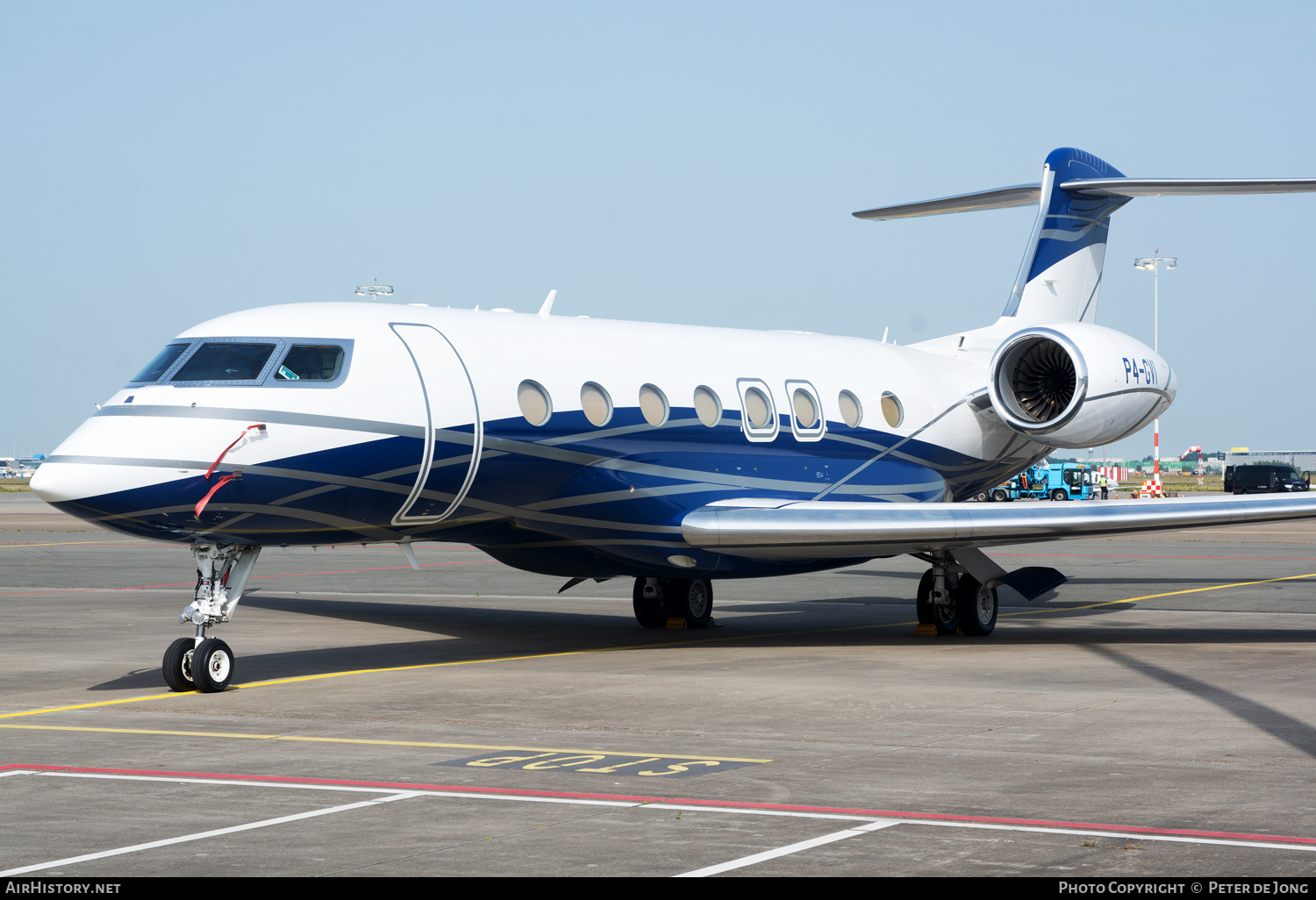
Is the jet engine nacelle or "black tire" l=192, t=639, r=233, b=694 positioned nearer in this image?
"black tire" l=192, t=639, r=233, b=694

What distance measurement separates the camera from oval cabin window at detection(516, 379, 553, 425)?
563 inches

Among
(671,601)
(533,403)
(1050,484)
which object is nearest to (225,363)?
(533,403)

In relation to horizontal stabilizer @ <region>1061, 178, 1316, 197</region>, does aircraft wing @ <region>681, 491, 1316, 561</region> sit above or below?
below

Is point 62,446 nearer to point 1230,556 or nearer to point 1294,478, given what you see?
point 1230,556

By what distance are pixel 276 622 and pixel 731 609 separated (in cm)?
653

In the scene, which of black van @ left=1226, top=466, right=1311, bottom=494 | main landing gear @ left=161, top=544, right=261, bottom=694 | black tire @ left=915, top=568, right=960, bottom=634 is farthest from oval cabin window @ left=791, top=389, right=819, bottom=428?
black van @ left=1226, top=466, right=1311, bottom=494

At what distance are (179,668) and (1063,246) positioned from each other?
14095 millimetres

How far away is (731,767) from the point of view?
8.74m

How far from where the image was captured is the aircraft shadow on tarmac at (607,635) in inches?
591

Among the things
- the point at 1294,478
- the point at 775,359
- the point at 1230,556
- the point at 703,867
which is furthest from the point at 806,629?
the point at 1294,478

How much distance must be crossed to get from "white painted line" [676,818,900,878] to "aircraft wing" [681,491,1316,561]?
8110mm

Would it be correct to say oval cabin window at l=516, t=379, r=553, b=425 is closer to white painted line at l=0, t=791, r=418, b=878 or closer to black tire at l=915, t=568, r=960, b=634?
black tire at l=915, t=568, r=960, b=634

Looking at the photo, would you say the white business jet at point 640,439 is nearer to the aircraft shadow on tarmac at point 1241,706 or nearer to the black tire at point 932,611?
the black tire at point 932,611

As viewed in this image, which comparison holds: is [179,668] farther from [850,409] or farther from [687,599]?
[850,409]
